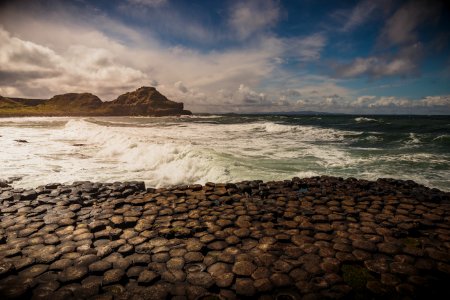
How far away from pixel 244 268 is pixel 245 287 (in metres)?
0.43

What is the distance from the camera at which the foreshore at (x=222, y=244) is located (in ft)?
12.2

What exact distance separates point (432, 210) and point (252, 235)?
4806 mm

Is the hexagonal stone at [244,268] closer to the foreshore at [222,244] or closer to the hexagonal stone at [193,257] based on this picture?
the foreshore at [222,244]

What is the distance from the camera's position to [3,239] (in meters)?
5.04

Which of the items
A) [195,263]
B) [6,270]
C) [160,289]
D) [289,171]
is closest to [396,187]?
[289,171]

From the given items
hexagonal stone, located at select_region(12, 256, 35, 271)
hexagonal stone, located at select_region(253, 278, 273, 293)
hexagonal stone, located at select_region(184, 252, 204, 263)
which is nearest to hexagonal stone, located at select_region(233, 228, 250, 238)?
hexagonal stone, located at select_region(184, 252, 204, 263)

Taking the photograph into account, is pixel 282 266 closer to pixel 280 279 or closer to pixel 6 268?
pixel 280 279

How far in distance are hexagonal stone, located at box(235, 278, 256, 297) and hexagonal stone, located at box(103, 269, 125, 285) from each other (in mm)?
1715

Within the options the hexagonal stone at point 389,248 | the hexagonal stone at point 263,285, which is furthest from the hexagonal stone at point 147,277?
the hexagonal stone at point 389,248

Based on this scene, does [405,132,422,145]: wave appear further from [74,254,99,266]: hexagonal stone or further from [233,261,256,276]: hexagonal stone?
[74,254,99,266]: hexagonal stone

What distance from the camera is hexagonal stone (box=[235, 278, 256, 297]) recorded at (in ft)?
11.9

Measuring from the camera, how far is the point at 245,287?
3730 millimetres

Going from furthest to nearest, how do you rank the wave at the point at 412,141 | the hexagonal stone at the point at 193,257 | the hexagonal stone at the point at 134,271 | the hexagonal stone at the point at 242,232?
1. the wave at the point at 412,141
2. the hexagonal stone at the point at 242,232
3. the hexagonal stone at the point at 193,257
4. the hexagonal stone at the point at 134,271

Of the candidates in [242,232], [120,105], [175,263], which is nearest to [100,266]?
[175,263]
